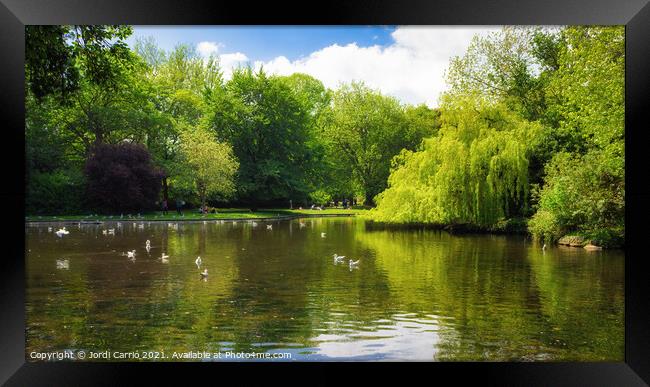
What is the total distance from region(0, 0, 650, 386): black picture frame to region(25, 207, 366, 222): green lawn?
31.4ft

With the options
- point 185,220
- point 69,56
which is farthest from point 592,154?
point 185,220

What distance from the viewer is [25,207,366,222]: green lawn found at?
15.0 meters

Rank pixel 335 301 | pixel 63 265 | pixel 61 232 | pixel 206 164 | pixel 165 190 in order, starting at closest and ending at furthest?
pixel 335 301 → pixel 63 265 → pixel 61 232 → pixel 165 190 → pixel 206 164

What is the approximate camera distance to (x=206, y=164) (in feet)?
61.4

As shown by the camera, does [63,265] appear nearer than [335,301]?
No

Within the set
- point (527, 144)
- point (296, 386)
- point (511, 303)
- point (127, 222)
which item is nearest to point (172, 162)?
point (127, 222)

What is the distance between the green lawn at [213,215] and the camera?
1496 cm

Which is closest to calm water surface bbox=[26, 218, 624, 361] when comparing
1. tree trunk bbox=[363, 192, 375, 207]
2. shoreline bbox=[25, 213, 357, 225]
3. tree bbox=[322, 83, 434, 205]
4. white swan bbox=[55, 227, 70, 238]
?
white swan bbox=[55, 227, 70, 238]

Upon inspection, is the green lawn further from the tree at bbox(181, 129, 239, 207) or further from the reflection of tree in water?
the reflection of tree in water

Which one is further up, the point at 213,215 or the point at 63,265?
the point at 213,215

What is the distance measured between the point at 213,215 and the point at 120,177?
633cm

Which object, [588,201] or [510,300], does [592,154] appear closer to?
[588,201]

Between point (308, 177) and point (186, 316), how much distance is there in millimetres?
14196
